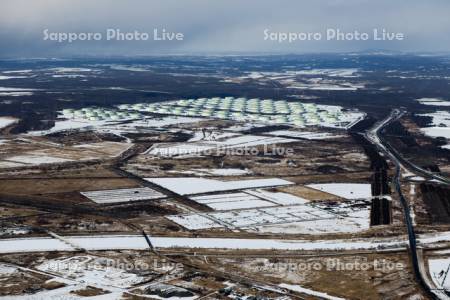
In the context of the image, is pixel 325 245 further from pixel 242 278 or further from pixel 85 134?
pixel 85 134

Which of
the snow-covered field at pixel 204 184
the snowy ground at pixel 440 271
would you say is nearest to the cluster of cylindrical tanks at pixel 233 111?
the snow-covered field at pixel 204 184

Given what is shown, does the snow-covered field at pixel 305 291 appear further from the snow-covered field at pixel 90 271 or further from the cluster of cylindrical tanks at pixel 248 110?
the cluster of cylindrical tanks at pixel 248 110

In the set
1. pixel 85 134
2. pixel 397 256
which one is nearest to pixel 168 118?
pixel 85 134

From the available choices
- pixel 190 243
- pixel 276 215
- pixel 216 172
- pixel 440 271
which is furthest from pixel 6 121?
pixel 440 271

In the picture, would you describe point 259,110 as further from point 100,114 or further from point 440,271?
point 440,271

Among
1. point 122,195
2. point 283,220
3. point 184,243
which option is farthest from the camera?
point 122,195
